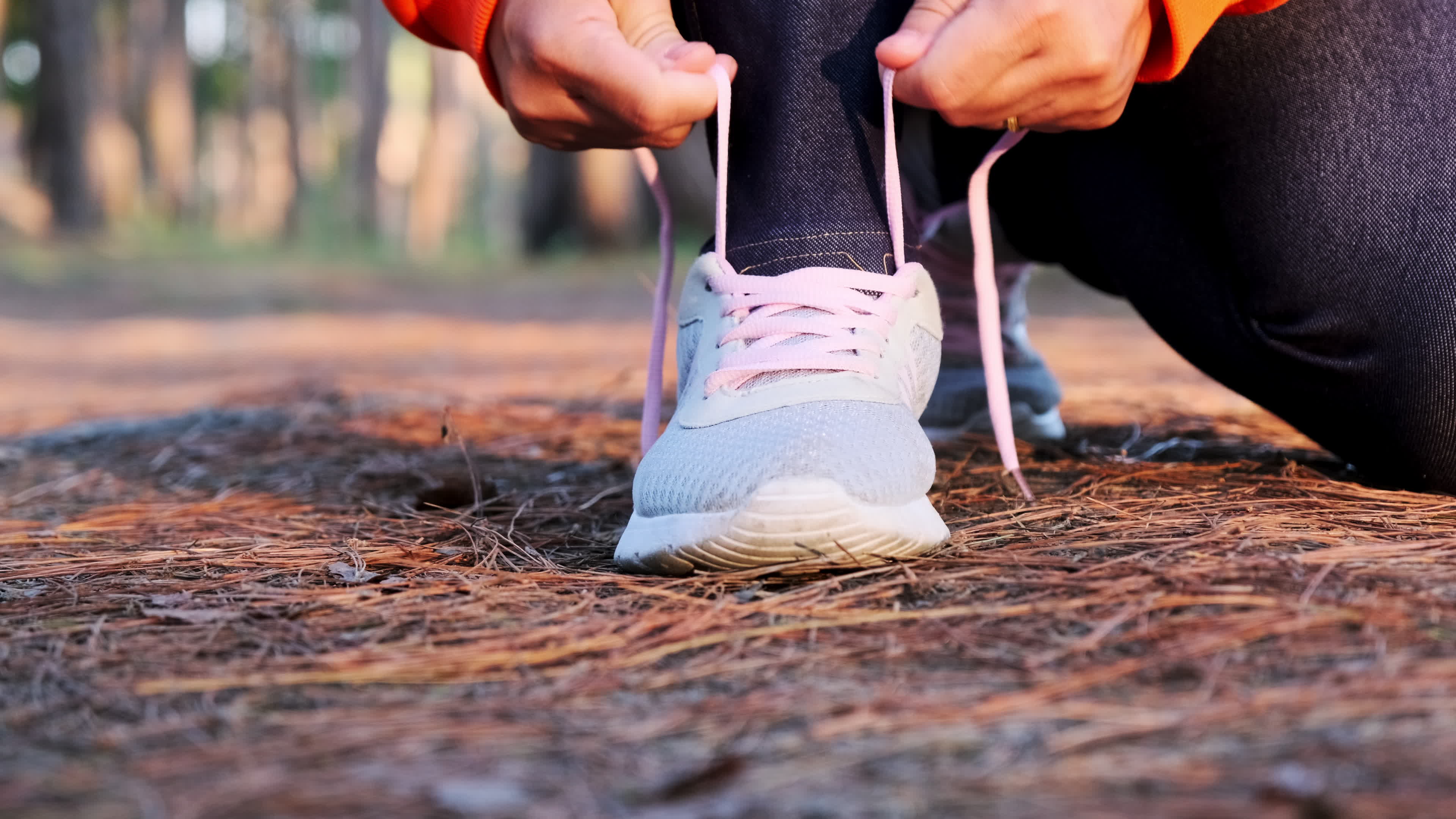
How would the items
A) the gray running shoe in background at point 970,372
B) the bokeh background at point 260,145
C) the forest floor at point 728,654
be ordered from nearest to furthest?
the forest floor at point 728,654
the gray running shoe in background at point 970,372
the bokeh background at point 260,145

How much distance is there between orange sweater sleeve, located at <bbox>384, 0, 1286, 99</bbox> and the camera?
1.25 m

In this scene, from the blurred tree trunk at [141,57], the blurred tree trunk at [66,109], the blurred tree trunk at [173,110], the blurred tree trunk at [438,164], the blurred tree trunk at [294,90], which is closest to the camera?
the blurred tree trunk at [66,109]

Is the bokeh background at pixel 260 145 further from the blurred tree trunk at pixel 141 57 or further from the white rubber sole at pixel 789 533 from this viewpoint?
the white rubber sole at pixel 789 533

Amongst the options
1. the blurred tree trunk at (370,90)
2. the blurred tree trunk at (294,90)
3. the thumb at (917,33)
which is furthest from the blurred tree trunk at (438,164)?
the thumb at (917,33)

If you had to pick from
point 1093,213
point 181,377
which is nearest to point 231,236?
point 181,377

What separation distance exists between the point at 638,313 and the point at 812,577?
512 centimetres

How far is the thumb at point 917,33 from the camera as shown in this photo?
123cm

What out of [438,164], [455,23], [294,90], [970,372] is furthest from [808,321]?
[294,90]

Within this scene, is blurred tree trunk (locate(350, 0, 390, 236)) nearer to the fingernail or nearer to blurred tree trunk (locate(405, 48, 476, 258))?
blurred tree trunk (locate(405, 48, 476, 258))

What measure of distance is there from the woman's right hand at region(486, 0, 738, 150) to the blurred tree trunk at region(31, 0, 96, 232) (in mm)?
14327

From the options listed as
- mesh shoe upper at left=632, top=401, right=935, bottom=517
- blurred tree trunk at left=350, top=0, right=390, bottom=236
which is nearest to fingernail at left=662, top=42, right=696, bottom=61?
mesh shoe upper at left=632, top=401, right=935, bottom=517

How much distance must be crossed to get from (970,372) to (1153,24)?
760 mm

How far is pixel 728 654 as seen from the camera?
930 millimetres

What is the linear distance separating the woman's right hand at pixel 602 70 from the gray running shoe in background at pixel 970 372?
2.25 ft
